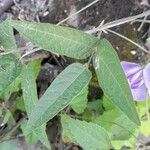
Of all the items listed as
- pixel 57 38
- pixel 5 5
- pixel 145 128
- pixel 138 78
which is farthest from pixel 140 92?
pixel 5 5

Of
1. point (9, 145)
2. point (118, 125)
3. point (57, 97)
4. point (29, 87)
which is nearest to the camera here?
point (57, 97)

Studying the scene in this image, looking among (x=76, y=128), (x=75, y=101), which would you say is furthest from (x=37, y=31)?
(x=75, y=101)

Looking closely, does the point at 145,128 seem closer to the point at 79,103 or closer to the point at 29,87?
the point at 79,103

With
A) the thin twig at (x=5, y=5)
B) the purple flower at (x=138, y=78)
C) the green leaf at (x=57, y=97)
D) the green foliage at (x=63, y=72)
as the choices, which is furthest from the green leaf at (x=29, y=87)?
the thin twig at (x=5, y=5)

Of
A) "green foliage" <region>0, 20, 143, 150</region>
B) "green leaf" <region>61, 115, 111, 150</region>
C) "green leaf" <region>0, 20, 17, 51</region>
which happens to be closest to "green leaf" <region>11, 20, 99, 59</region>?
"green foliage" <region>0, 20, 143, 150</region>

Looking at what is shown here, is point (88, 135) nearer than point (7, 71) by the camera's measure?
No

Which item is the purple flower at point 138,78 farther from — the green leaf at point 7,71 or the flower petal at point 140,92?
the green leaf at point 7,71

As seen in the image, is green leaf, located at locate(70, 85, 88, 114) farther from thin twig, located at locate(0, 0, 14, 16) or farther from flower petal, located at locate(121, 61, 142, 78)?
thin twig, located at locate(0, 0, 14, 16)
